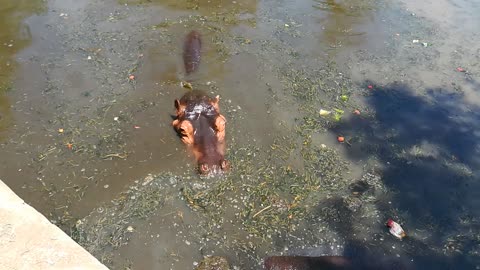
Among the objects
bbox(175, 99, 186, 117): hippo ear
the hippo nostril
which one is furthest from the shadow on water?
bbox(175, 99, 186, 117): hippo ear

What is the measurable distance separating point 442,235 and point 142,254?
5273 mm

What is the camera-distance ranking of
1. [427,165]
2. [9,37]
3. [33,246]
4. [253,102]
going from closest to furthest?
[33,246] → [427,165] → [253,102] → [9,37]

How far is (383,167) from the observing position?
834cm

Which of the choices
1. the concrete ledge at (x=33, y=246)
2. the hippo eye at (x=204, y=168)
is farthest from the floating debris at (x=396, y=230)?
the concrete ledge at (x=33, y=246)

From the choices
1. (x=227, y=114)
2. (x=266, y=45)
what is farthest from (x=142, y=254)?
(x=266, y=45)

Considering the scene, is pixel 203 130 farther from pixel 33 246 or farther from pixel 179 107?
pixel 33 246

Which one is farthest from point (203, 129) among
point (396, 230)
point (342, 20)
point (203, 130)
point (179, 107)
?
point (342, 20)

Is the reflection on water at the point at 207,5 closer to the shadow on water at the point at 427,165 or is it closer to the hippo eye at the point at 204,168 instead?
the shadow on water at the point at 427,165

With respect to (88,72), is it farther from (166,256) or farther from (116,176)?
(166,256)

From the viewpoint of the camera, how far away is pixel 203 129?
8141mm

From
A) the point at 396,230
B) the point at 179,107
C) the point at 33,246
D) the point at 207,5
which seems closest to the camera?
the point at 33,246

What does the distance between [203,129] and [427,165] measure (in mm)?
4808

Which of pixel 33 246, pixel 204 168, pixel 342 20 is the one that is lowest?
pixel 204 168

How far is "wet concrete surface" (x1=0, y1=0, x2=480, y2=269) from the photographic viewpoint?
7227 mm
